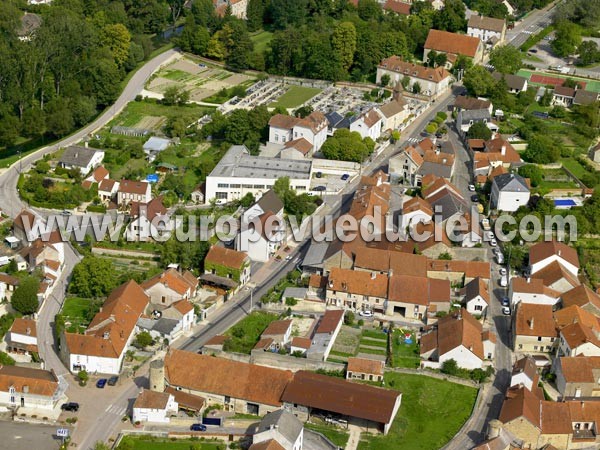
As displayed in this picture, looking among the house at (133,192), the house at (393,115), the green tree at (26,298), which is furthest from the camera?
the house at (393,115)

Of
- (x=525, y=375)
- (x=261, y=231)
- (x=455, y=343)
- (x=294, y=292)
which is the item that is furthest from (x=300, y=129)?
(x=525, y=375)

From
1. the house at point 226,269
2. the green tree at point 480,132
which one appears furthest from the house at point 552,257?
the green tree at point 480,132

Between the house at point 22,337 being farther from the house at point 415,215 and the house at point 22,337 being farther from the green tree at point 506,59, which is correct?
Result: the green tree at point 506,59

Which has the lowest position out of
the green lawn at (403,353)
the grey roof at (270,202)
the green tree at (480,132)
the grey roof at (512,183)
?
the green lawn at (403,353)

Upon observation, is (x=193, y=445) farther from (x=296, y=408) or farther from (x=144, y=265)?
(x=144, y=265)

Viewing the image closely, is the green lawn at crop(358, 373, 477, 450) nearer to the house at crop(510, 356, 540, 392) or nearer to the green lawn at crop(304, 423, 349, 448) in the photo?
the green lawn at crop(304, 423, 349, 448)
